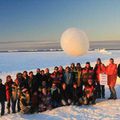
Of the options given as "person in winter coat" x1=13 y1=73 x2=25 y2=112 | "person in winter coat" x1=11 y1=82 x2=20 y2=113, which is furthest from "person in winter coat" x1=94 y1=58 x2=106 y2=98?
"person in winter coat" x1=11 y1=82 x2=20 y2=113

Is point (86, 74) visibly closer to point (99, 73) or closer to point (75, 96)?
point (99, 73)

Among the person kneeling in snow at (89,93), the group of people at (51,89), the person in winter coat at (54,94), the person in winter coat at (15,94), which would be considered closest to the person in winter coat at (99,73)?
the group of people at (51,89)

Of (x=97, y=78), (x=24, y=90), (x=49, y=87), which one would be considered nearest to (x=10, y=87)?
(x=24, y=90)

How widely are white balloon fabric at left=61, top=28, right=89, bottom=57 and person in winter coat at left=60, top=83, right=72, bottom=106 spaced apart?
1767 millimetres

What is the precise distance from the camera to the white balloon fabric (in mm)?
12188

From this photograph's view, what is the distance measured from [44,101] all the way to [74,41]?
257cm

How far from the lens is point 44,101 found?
11.1 metres

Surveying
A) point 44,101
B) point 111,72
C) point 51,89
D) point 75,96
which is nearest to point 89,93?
point 75,96

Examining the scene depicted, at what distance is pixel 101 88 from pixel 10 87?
3.38 m

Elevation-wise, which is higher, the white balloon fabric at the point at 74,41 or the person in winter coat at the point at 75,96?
the white balloon fabric at the point at 74,41

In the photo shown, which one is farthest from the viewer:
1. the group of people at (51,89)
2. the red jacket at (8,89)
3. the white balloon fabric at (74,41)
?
the white balloon fabric at (74,41)

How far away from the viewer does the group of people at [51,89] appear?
36.1ft

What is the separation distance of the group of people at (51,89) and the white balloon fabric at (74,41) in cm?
83

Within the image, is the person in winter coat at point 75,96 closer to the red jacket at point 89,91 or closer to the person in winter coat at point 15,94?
the red jacket at point 89,91
